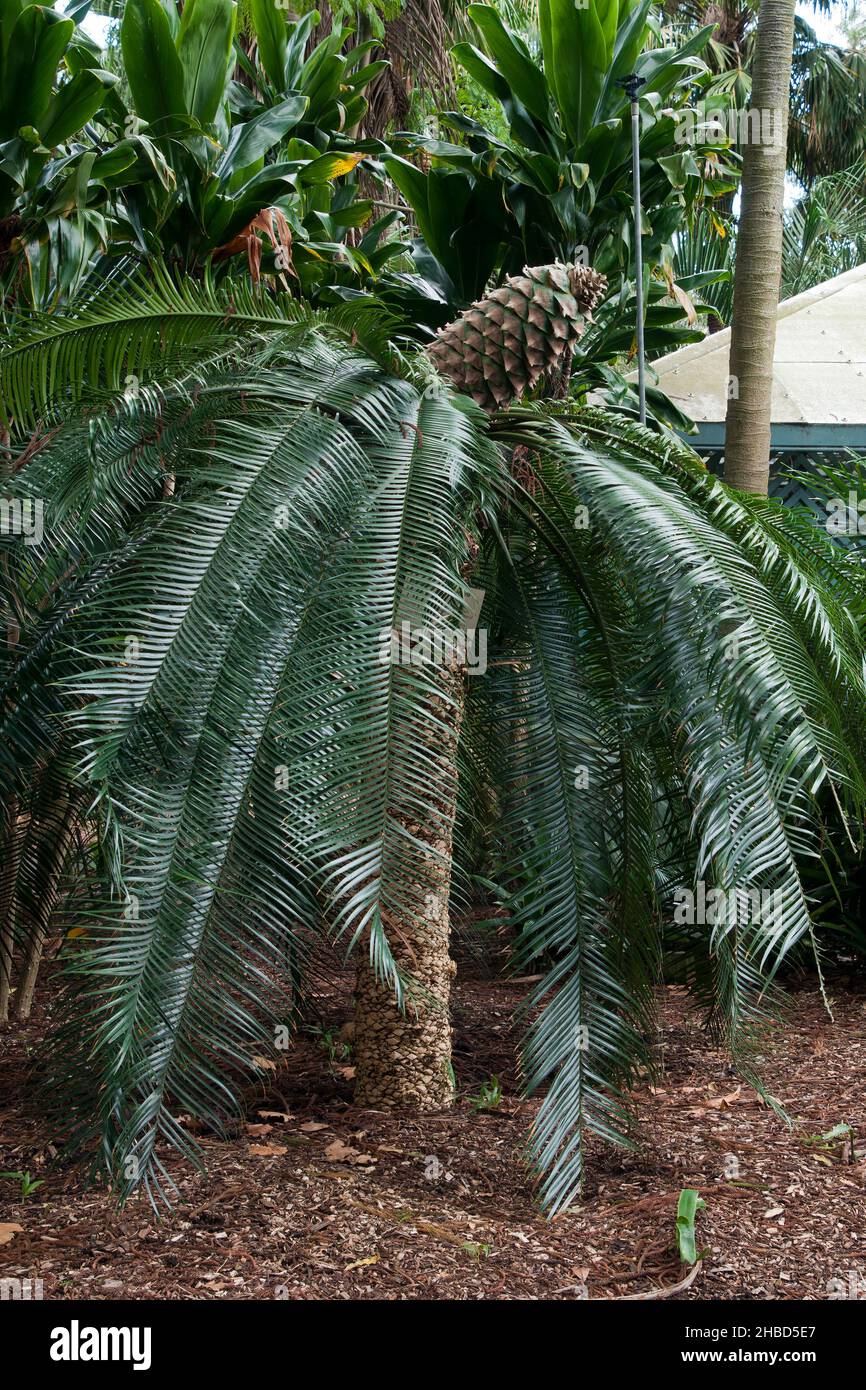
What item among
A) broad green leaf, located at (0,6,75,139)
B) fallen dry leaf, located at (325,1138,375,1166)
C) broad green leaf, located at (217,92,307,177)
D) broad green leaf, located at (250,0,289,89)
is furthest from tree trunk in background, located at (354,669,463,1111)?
broad green leaf, located at (250,0,289,89)

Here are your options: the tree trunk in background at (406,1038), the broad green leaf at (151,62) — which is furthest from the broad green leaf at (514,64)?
the tree trunk in background at (406,1038)

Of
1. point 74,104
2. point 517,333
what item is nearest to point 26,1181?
point 517,333

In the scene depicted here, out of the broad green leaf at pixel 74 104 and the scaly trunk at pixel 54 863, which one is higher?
the broad green leaf at pixel 74 104

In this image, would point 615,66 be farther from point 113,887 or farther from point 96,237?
point 113,887

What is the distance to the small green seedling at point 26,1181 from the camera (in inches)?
107

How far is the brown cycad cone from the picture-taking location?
2971mm

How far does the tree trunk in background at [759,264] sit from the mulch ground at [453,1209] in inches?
101

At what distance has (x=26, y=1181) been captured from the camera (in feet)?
8.93

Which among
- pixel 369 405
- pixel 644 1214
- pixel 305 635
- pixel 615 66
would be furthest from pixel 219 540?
pixel 615 66

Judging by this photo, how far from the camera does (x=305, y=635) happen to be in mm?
2225

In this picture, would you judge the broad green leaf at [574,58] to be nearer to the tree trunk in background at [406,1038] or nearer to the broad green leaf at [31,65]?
the broad green leaf at [31,65]

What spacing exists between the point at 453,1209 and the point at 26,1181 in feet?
3.31

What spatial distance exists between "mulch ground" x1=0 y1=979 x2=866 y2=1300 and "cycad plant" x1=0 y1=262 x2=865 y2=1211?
0.68 ft

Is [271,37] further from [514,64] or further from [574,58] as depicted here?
[574,58]
